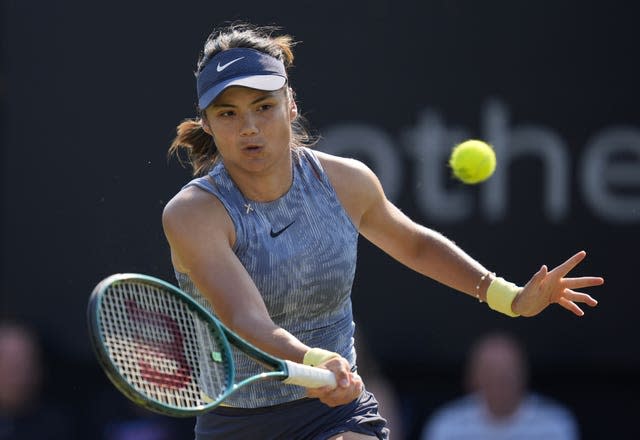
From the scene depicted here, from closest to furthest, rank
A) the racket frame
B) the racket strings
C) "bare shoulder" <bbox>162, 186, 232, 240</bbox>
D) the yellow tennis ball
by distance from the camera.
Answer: the racket frame → the racket strings → "bare shoulder" <bbox>162, 186, 232, 240</bbox> → the yellow tennis ball

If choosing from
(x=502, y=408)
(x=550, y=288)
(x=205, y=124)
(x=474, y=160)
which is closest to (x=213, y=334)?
(x=205, y=124)

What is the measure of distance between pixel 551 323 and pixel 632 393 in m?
0.52

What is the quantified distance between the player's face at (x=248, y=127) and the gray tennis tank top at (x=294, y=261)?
0.09 m

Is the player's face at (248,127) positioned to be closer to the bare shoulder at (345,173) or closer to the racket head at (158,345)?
the bare shoulder at (345,173)

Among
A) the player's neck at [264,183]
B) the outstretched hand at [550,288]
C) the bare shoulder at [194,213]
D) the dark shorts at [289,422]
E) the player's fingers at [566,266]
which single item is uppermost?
the player's neck at [264,183]

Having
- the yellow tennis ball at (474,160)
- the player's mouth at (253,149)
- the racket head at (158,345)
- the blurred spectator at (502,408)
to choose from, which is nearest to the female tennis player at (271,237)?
the player's mouth at (253,149)

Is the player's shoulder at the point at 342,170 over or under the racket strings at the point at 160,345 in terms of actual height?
over

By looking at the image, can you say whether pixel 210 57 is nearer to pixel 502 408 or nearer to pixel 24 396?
pixel 502 408

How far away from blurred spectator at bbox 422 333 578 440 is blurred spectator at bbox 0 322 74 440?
1.95 m

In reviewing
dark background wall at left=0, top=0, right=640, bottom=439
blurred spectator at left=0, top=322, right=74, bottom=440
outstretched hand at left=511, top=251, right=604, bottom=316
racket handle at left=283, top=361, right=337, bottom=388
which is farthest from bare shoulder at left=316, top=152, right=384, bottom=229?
A: blurred spectator at left=0, top=322, right=74, bottom=440

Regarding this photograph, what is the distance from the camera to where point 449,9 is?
255 inches

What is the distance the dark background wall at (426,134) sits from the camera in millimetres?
6355

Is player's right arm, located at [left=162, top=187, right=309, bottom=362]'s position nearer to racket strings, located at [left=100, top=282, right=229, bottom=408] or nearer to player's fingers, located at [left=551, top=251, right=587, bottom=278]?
racket strings, located at [left=100, top=282, right=229, bottom=408]

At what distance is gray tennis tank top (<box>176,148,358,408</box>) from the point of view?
12.5 feet
